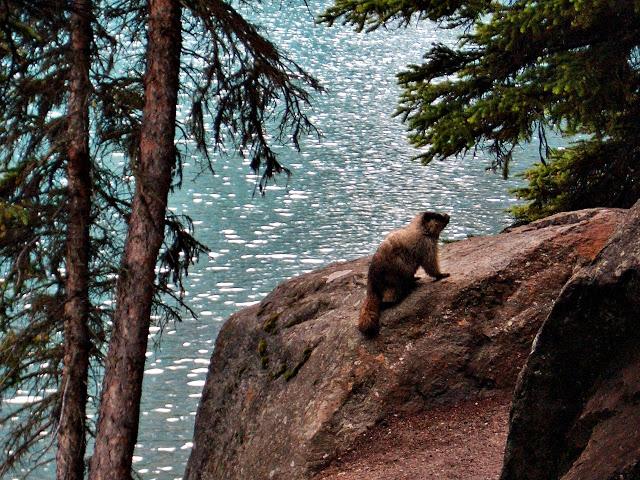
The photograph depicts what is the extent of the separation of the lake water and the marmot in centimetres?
1890

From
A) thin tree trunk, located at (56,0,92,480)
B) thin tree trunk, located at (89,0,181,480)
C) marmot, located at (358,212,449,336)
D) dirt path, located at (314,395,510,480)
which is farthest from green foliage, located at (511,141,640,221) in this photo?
thin tree trunk, located at (56,0,92,480)

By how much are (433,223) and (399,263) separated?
725mm

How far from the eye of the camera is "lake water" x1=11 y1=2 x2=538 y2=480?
107 ft

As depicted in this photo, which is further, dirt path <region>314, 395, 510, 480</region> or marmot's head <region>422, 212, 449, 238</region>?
marmot's head <region>422, 212, 449, 238</region>

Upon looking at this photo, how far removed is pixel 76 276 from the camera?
12.1 metres

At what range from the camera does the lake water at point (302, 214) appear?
→ 1287 inches

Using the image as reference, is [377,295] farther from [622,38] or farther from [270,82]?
[622,38]

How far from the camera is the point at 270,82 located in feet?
41.3

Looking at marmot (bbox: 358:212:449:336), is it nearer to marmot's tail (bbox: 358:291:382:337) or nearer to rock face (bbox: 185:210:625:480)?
marmot's tail (bbox: 358:291:382:337)

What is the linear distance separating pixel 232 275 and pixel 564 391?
124 ft

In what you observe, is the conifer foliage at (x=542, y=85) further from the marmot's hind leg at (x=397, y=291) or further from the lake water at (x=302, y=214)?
the lake water at (x=302, y=214)

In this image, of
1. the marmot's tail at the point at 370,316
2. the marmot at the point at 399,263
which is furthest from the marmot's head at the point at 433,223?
the marmot's tail at the point at 370,316

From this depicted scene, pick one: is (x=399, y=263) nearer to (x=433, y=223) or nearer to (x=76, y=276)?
(x=433, y=223)

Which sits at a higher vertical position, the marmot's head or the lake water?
the marmot's head
